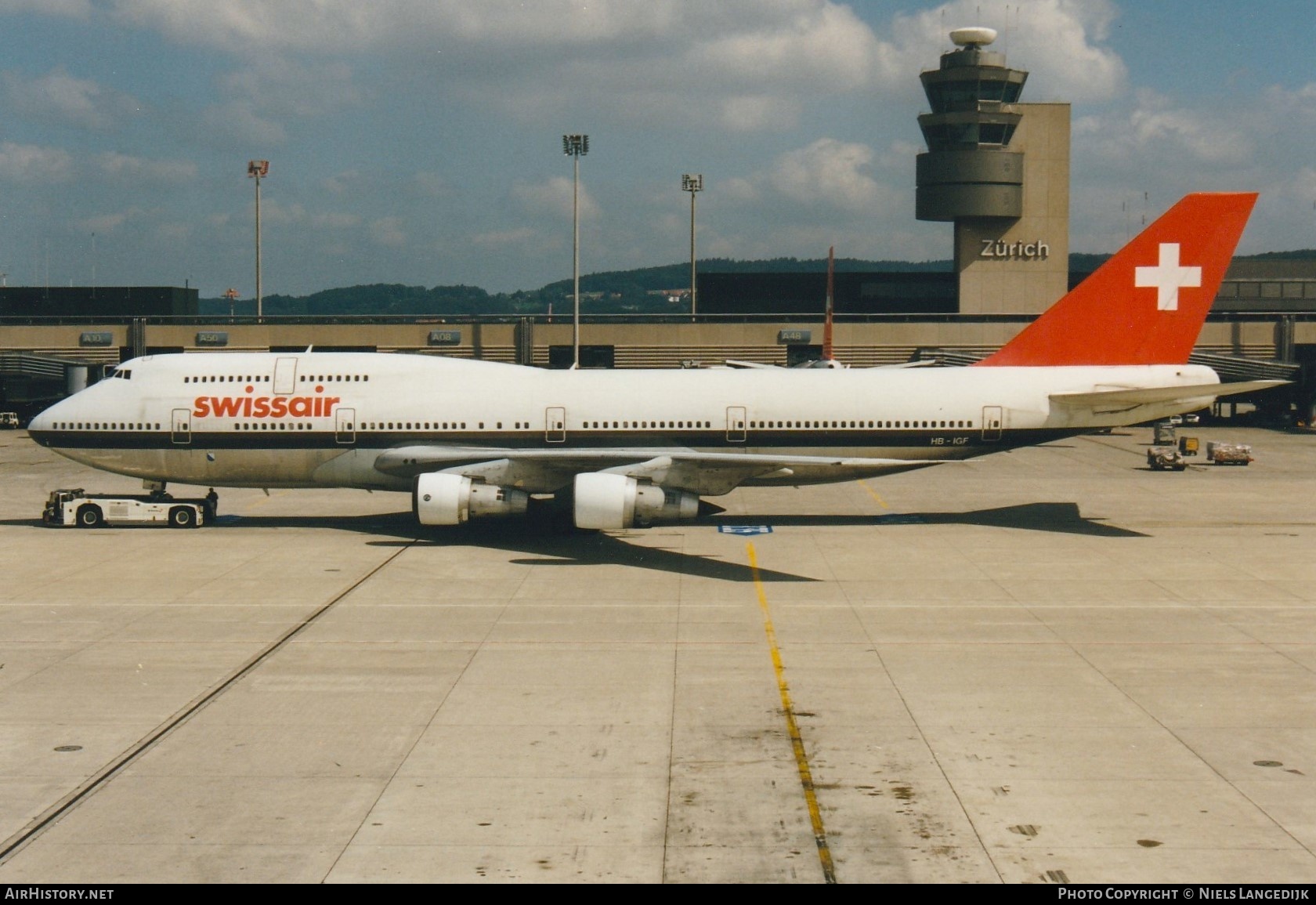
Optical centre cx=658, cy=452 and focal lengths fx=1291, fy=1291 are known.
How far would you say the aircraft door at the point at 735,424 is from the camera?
36250 mm

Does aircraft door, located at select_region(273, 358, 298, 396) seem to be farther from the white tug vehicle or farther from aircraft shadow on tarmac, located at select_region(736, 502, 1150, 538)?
aircraft shadow on tarmac, located at select_region(736, 502, 1150, 538)

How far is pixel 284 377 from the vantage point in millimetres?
36281

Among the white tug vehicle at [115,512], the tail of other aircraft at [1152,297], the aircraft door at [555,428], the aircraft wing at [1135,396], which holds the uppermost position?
the tail of other aircraft at [1152,297]

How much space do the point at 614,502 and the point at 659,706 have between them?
1244 cm

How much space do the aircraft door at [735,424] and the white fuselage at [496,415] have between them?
0.10 feet

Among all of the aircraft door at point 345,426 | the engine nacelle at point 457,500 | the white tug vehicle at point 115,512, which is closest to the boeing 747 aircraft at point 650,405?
the aircraft door at point 345,426

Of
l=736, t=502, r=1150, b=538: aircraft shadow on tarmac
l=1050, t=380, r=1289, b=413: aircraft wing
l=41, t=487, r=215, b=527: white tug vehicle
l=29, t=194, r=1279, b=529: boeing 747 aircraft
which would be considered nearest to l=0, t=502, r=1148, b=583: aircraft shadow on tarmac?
l=736, t=502, r=1150, b=538: aircraft shadow on tarmac

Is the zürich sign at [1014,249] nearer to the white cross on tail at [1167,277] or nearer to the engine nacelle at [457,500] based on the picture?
the white cross on tail at [1167,277]

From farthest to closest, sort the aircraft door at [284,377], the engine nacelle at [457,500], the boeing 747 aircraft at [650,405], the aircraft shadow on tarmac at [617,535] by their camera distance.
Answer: the aircraft door at [284,377]
the boeing 747 aircraft at [650,405]
the engine nacelle at [457,500]
the aircraft shadow on tarmac at [617,535]

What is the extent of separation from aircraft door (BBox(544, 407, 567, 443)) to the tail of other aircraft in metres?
13.3

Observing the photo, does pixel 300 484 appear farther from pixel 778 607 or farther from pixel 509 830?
pixel 509 830

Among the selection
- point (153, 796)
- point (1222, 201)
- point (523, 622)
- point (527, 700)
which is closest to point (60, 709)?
point (153, 796)

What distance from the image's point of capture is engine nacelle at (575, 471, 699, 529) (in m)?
31.5

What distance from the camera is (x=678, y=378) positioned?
36.9 m
